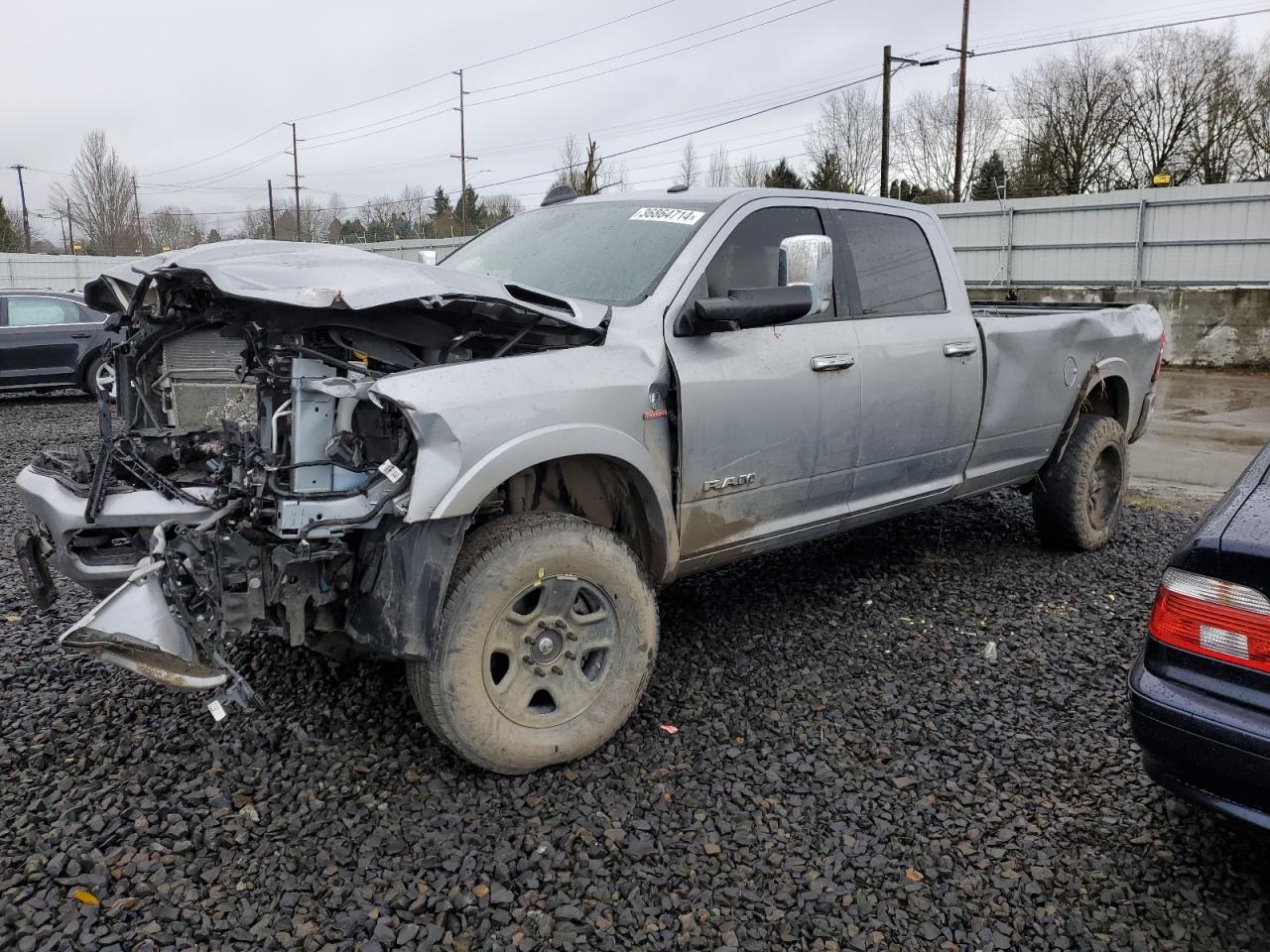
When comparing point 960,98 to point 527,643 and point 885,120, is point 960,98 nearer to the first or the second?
point 885,120

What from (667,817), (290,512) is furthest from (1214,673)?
(290,512)

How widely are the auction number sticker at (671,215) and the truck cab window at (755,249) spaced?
163mm

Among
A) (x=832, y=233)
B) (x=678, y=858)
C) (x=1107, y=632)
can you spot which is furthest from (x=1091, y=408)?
(x=678, y=858)

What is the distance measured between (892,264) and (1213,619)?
8.04ft

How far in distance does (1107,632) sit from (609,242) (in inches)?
112

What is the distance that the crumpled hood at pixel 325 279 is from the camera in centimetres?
270

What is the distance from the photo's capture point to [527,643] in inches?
119

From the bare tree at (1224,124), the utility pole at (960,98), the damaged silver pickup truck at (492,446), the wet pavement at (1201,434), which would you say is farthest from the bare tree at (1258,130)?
the damaged silver pickup truck at (492,446)

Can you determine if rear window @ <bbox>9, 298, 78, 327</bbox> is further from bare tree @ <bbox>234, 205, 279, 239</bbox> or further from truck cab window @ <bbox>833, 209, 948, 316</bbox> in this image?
bare tree @ <bbox>234, 205, 279, 239</bbox>

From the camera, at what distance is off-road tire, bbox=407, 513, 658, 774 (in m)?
2.84

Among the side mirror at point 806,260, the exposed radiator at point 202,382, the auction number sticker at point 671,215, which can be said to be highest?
the auction number sticker at point 671,215

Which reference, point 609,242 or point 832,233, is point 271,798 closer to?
point 609,242

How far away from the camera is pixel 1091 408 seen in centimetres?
563

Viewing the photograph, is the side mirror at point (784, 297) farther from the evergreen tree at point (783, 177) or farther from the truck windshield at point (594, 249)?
the evergreen tree at point (783, 177)
